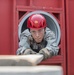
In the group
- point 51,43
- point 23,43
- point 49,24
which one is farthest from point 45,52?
point 49,24

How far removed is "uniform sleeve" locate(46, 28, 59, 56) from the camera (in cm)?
216

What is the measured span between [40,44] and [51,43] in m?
0.11

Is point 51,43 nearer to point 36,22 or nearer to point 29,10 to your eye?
point 36,22

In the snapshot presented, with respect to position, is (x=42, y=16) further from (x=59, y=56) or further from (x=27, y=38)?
(x=59, y=56)

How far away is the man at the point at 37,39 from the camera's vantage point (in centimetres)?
213

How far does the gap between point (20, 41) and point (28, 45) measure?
9 centimetres

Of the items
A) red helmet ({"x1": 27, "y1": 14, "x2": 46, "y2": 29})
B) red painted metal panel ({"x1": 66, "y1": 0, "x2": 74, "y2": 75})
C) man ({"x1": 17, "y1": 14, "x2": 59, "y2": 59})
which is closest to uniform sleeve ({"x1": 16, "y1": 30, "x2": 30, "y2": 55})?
man ({"x1": 17, "y1": 14, "x2": 59, "y2": 59})

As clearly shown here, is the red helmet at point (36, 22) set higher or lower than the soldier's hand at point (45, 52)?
higher

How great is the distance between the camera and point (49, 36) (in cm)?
227

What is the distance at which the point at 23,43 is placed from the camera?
2.20m

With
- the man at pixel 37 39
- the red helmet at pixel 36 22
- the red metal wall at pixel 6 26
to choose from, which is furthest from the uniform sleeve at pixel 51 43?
the red metal wall at pixel 6 26

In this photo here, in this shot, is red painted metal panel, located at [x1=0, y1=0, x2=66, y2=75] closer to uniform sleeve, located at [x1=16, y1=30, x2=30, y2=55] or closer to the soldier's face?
uniform sleeve, located at [x1=16, y1=30, x2=30, y2=55]

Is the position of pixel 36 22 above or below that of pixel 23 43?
above

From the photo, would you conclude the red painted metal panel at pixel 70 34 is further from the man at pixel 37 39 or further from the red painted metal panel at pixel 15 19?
the man at pixel 37 39
